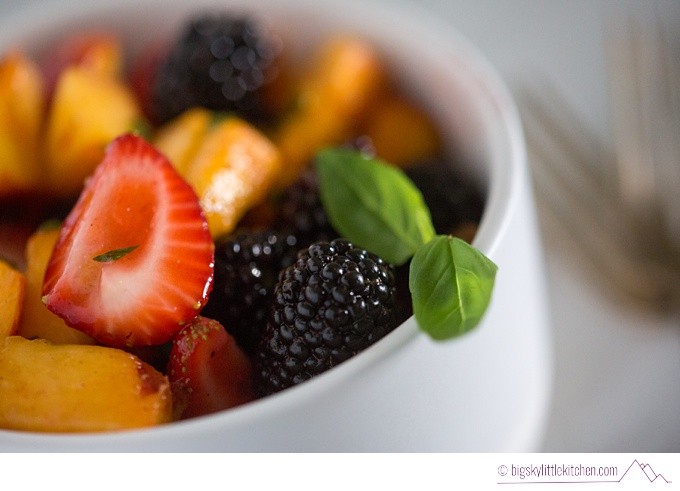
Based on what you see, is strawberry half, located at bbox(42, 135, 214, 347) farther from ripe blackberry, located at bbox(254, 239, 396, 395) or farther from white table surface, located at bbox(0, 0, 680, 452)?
white table surface, located at bbox(0, 0, 680, 452)

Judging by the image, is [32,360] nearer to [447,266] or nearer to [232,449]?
[232,449]

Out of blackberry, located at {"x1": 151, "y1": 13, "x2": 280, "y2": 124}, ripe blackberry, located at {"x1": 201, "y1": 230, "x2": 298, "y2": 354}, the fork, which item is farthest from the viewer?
the fork

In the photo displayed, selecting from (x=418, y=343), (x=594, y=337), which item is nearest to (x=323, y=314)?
(x=418, y=343)

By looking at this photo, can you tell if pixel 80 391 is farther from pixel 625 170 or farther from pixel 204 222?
pixel 625 170

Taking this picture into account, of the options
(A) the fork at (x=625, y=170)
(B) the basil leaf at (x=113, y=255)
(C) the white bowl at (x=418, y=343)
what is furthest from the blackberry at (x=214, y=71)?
(A) the fork at (x=625, y=170)

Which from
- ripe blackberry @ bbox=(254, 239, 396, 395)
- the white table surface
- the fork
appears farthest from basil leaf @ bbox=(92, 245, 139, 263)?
the fork

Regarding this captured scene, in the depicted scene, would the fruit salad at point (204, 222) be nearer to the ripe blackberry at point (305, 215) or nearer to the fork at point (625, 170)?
the ripe blackberry at point (305, 215)
